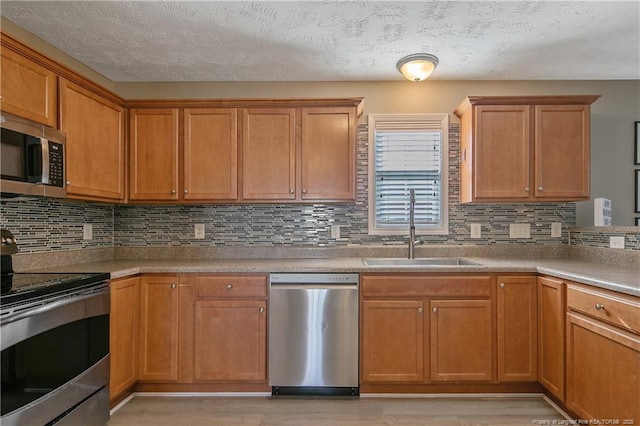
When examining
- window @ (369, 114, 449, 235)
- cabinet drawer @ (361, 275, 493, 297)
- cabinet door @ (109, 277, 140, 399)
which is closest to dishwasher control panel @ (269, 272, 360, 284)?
cabinet drawer @ (361, 275, 493, 297)

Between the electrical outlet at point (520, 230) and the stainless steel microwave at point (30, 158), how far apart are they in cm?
322

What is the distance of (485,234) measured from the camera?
299cm

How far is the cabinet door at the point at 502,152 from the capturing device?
2.67 metres

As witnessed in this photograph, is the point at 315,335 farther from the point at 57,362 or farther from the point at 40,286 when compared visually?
the point at 40,286

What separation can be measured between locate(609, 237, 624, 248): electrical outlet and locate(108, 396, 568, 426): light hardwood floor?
3.81ft

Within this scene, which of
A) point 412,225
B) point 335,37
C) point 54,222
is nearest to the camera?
point 335,37

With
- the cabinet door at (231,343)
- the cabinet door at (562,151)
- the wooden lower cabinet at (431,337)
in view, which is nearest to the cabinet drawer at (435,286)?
the wooden lower cabinet at (431,337)

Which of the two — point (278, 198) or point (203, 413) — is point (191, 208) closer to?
point (278, 198)

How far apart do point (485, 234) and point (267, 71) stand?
223 cm

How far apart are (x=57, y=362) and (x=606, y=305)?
105 inches

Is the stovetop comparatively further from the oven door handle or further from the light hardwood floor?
the light hardwood floor

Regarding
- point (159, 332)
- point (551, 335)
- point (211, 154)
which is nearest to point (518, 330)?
point (551, 335)

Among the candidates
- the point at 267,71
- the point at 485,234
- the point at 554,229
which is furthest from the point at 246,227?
the point at 554,229

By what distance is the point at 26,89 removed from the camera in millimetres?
1846
